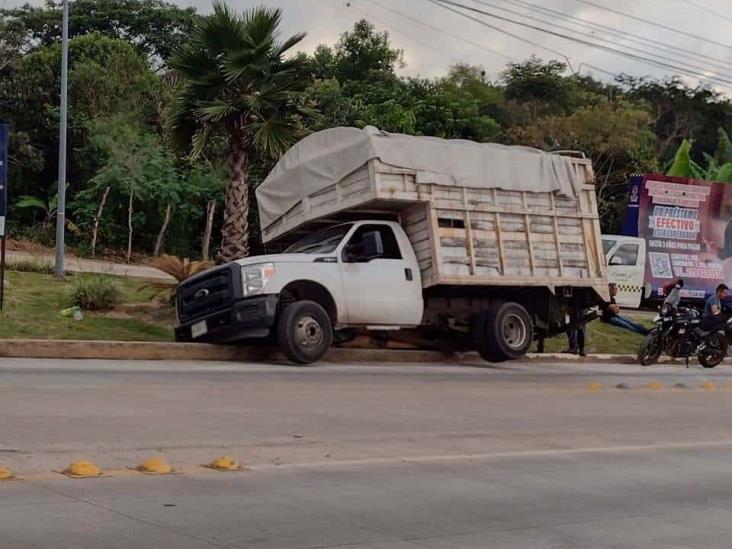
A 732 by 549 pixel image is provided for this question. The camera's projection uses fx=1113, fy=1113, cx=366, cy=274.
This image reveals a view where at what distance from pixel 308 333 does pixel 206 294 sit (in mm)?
1890

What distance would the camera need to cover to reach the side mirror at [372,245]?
17.7 meters

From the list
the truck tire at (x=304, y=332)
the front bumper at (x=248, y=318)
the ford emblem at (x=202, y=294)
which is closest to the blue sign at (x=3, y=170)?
the ford emblem at (x=202, y=294)

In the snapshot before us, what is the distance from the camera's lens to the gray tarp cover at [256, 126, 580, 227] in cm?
1802

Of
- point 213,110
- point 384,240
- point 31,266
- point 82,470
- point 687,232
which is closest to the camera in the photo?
point 82,470

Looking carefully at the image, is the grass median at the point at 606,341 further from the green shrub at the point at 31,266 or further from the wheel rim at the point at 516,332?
the green shrub at the point at 31,266

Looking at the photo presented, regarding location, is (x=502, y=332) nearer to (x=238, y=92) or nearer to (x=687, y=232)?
(x=238, y=92)

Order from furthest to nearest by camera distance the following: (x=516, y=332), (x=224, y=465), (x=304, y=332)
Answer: (x=516, y=332)
(x=304, y=332)
(x=224, y=465)

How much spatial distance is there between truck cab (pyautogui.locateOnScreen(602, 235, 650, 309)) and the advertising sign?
1.13 meters

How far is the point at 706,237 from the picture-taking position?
111 ft

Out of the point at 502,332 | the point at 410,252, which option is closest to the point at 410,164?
the point at 410,252

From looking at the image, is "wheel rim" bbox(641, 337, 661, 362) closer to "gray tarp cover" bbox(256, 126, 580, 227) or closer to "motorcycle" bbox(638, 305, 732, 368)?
"motorcycle" bbox(638, 305, 732, 368)

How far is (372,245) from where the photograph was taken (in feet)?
58.0

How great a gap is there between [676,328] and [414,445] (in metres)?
13.2

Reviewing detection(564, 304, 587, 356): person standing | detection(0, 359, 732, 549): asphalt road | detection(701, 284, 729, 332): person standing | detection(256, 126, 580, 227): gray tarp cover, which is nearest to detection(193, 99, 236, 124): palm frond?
detection(256, 126, 580, 227): gray tarp cover
